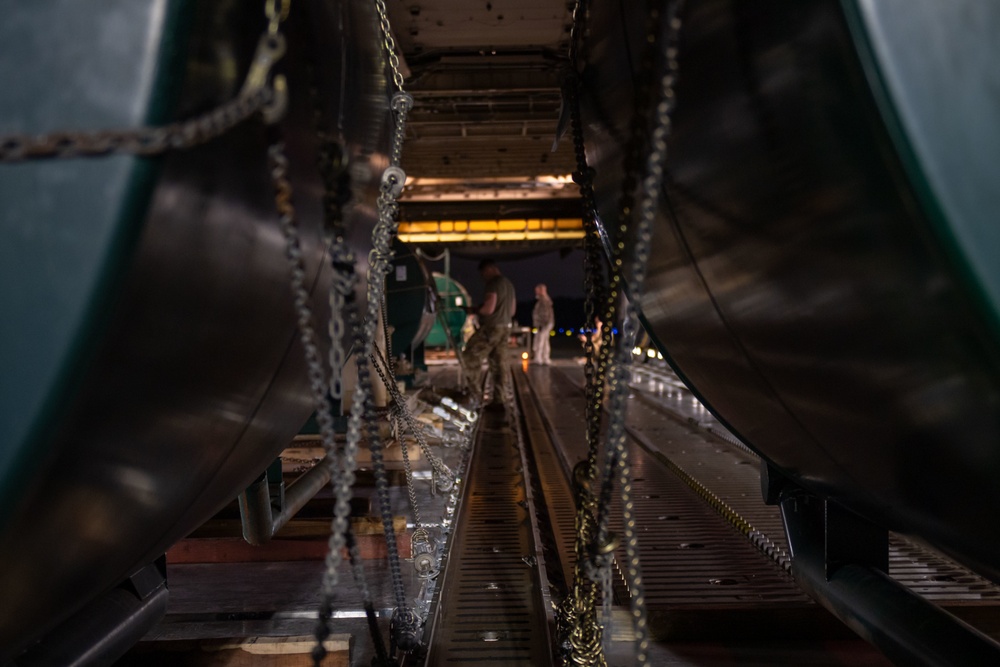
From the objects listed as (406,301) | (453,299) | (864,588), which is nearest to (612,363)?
(864,588)

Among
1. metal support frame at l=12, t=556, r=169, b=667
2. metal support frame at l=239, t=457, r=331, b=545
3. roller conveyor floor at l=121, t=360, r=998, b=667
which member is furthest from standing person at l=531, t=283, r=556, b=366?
metal support frame at l=12, t=556, r=169, b=667

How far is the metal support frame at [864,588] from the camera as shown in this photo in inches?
58.6

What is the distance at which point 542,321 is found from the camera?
16.7m

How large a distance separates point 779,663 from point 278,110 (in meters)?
2.39

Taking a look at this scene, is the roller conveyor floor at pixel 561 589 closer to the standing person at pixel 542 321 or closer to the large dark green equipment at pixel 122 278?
the large dark green equipment at pixel 122 278

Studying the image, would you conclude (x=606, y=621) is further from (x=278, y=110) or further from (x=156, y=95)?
(x=156, y=95)

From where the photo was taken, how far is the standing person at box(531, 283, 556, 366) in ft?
52.0

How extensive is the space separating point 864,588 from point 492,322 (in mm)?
6702

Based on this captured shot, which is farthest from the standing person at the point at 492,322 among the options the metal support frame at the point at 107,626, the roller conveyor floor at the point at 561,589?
the metal support frame at the point at 107,626

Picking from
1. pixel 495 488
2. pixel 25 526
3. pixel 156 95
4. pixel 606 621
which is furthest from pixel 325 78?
Result: pixel 495 488

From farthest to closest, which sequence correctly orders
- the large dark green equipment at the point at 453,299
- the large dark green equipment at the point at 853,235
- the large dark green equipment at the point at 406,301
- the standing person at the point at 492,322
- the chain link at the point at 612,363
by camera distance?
the large dark green equipment at the point at 453,299, the large dark green equipment at the point at 406,301, the standing person at the point at 492,322, the chain link at the point at 612,363, the large dark green equipment at the point at 853,235

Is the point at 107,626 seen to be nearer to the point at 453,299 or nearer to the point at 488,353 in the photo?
the point at 488,353

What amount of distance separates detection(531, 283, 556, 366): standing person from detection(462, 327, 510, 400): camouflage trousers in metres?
6.63

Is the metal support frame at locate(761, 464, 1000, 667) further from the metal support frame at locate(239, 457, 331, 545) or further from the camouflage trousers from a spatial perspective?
the camouflage trousers
